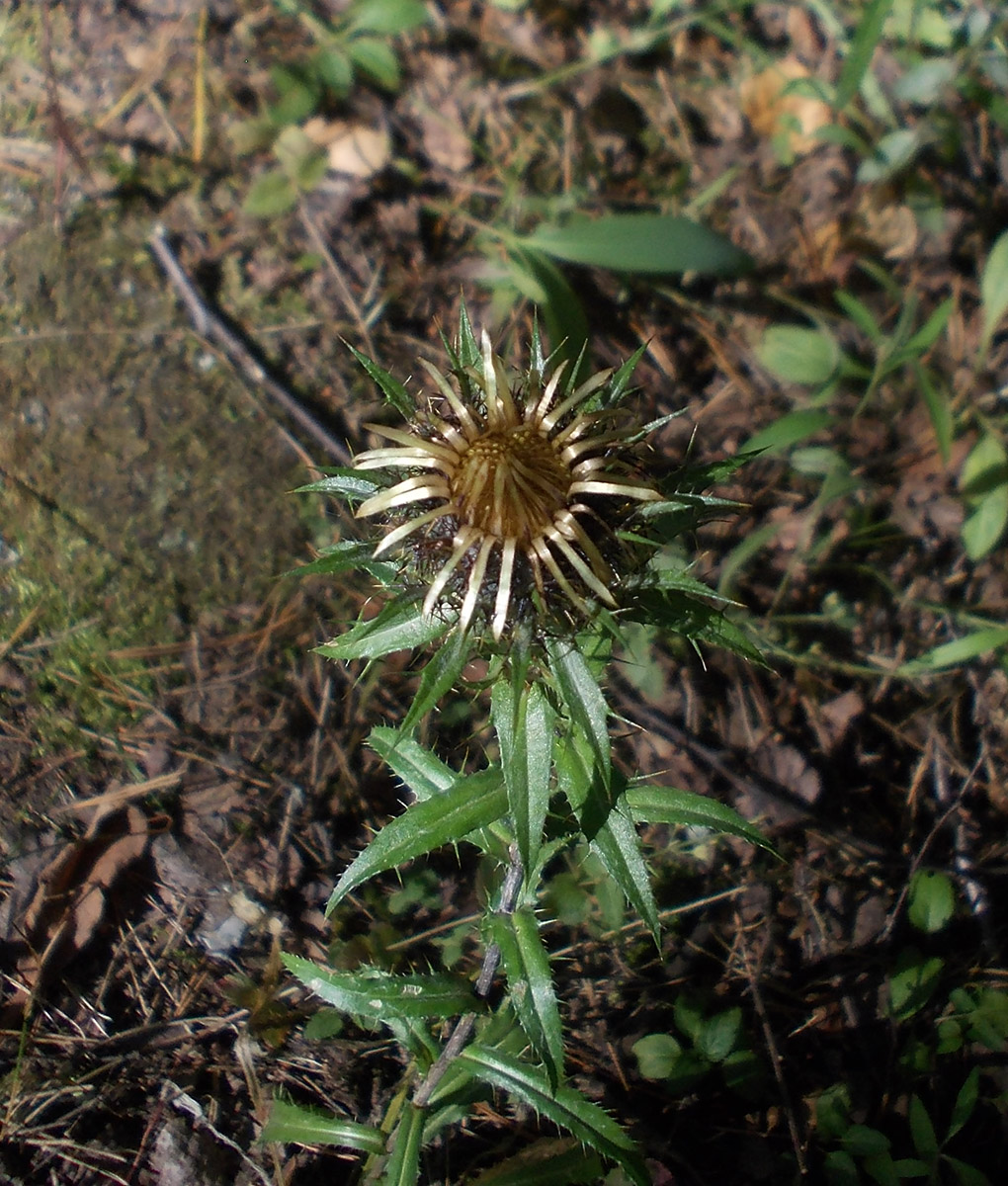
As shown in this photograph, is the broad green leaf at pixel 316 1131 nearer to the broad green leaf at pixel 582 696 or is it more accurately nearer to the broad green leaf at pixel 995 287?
the broad green leaf at pixel 582 696

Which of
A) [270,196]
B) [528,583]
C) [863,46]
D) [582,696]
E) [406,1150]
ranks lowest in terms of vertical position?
[406,1150]

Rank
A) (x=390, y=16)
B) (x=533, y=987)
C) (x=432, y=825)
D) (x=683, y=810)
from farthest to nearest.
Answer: (x=390, y=16) < (x=683, y=810) < (x=533, y=987) < (x=432, y=825)

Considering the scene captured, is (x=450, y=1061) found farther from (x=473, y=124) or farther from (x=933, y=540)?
(x=473, y=124)

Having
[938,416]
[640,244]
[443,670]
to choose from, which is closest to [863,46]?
[640,244]

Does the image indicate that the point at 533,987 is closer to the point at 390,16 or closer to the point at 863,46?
the point at 863,46

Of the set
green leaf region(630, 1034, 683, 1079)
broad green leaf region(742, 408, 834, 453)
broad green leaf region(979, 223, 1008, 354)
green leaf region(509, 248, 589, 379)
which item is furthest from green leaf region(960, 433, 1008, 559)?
green leaf region(630, 1034, 683, 1079)

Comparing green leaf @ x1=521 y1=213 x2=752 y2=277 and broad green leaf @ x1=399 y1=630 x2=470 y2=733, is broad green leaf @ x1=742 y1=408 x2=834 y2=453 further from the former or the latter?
broad green leaf @ x1=399 y1=630 x2=470 y2=733
